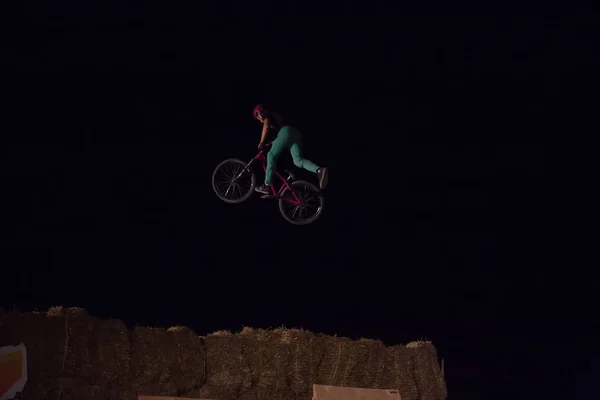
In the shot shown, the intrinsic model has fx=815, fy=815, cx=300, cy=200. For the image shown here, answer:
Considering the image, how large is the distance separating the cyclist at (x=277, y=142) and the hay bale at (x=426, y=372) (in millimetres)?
1930

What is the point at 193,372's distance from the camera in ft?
21.3

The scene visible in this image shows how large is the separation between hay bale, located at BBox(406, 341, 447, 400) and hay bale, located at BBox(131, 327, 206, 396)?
6.82 ft

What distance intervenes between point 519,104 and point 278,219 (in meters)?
2.92

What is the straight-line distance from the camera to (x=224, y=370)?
6.60 meters

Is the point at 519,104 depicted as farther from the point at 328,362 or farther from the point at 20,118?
the point at 20,118

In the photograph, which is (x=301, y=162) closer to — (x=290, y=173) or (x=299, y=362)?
(x=290, y=173)

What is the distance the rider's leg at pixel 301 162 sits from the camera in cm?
706

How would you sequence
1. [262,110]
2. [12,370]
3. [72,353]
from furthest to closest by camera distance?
1. [262,110]
2. [72,353]
3. [12,370]

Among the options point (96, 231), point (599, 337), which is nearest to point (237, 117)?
point (96, 231)

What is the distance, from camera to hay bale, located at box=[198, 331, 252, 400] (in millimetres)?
6551

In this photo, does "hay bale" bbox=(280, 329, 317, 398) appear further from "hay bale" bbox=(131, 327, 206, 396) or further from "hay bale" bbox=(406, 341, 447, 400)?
"hay bale" bbox=(406, 341, 447, 400)

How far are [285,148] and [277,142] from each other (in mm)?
99

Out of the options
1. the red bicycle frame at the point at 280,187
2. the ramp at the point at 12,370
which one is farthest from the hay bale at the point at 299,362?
the ramp at the point at 12,370

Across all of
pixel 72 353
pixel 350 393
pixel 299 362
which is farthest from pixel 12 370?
pixel 350 393
